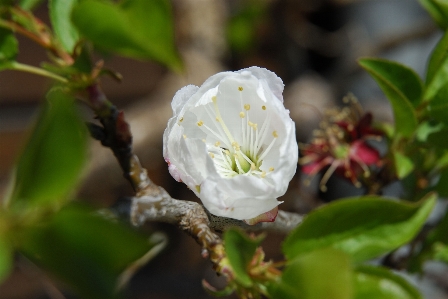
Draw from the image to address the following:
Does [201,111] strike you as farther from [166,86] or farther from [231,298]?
[231,298]

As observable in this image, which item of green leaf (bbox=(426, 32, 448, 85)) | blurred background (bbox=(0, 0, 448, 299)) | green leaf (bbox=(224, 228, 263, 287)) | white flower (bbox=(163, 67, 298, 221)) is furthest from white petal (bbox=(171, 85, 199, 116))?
blurred background (bbox=(0, 0, 448, 299))

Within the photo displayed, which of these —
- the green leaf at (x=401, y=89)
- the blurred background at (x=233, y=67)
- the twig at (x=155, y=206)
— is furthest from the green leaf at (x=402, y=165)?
the blurred background at (x=233, y=67)

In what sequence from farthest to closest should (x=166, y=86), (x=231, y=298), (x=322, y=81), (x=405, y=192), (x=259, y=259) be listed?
(x=231, y=298)
(x=322, y=81)
(x=166, y=86)
(x=405, y=192)
(x=259, y=259)

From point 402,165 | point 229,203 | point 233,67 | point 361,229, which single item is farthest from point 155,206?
point 233,67

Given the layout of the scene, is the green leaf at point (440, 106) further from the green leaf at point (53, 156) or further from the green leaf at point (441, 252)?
the green leaf at point (53, 156)

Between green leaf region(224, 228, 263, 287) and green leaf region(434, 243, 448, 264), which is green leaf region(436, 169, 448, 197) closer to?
green leaf region(434, 243, 448, 264)

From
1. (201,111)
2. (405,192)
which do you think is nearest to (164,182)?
(405,192)
